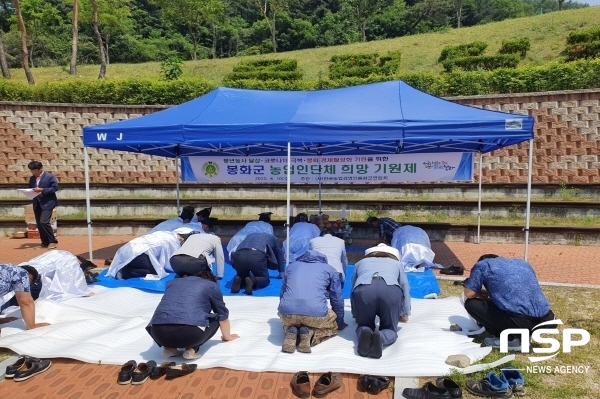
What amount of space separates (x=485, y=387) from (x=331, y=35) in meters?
50.0

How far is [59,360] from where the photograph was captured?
4.18 meters

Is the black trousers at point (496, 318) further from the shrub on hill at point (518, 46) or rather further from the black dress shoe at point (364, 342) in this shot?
the shrub on hill at point (518, 46)

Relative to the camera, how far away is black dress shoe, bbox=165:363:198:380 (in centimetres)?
381

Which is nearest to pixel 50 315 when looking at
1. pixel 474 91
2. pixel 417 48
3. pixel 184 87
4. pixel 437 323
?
pixel 437 323

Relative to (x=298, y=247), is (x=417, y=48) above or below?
above

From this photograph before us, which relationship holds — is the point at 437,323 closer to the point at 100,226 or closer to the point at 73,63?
the point at 100,226

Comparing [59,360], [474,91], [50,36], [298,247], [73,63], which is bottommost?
Result: [59,360]

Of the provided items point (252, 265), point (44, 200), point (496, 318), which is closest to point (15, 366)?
point (252, 265)

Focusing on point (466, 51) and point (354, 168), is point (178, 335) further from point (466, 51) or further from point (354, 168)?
point (466, 51)

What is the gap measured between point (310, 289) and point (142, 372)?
1.66 m

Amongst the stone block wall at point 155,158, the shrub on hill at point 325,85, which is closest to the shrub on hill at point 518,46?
the shrub on hill at point 325,85

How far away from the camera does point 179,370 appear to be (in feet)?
12.6

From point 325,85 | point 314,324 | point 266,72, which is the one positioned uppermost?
point 266,72

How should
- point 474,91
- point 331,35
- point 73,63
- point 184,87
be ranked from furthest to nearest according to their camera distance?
point 331,35, point 73,63, point 184,87, point 474,91
